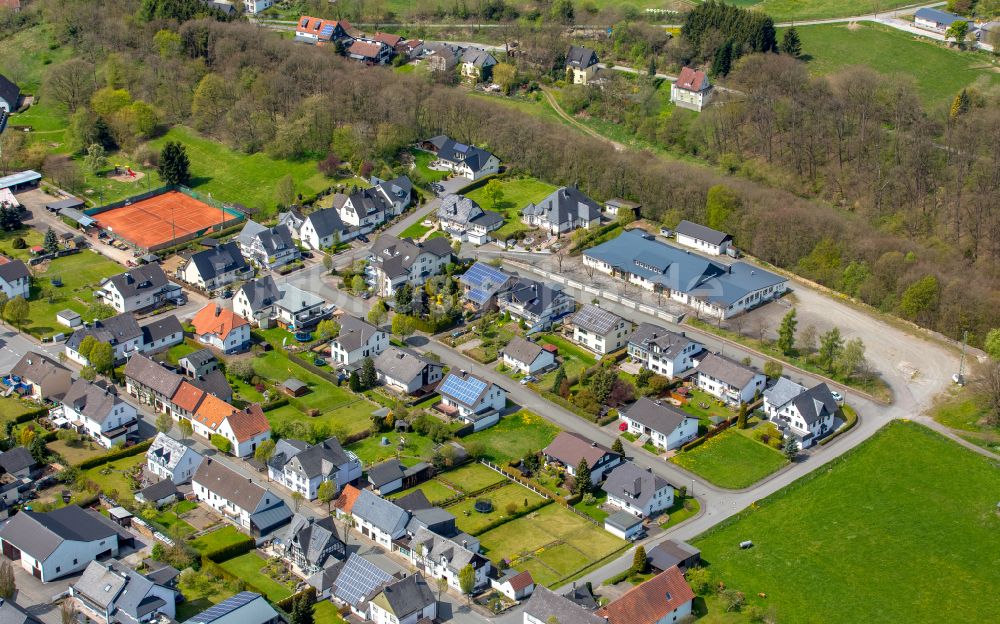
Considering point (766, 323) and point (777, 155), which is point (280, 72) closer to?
point (777, 155)

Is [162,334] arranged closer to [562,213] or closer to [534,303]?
[534,303]

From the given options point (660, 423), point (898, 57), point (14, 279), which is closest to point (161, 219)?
point (14, 279)

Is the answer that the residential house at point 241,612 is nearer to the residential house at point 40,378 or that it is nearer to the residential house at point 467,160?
the residential house at point 40,378

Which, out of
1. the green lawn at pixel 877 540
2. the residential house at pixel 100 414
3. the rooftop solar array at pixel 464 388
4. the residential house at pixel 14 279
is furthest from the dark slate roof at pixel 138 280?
the green lawn at pixel 877 540

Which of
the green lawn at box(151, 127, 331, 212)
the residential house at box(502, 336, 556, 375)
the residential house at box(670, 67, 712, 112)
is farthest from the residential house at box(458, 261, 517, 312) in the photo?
the residential house at box(670, 67, 712, 112)

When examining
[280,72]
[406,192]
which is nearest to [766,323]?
[406,192]

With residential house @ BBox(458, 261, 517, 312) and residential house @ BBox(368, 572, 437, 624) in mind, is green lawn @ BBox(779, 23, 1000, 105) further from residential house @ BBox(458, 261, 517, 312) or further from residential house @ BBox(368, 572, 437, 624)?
residential house @ BBox(368, 572, 437, 624)

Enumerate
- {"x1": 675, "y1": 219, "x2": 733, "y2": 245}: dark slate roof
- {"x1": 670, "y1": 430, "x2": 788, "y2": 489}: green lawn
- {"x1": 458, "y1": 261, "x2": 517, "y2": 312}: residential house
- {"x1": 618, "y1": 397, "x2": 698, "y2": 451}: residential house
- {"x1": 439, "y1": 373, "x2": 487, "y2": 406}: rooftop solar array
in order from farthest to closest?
1. {"x1": 675, "y1": 219, "x2": 733, "y2": 245}: dark slate roof
2. {"x1": 458, "y1": 261, "x2": 517, "y2": 312}: residential house
3. {"x1": 439, "y1": 373, "x2": 487, "y2": 406}: rooftop solar array
4. {"x1": 618, "y1": 397, "x2": 698, "y2": 451}: residential house
5. {"x1": 670, "y1": 430, "x2": 788, "y2": 489}: green lawn
